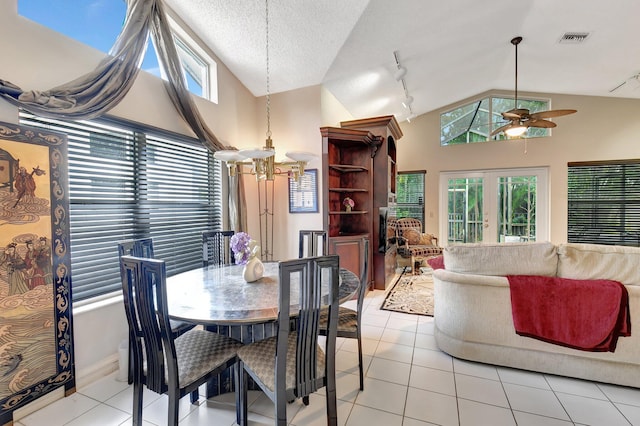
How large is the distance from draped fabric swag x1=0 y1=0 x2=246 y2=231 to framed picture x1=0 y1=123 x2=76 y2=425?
0.63ft

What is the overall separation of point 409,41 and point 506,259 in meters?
2.69

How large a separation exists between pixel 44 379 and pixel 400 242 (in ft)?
16.3

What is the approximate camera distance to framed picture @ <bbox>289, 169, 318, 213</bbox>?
417cm

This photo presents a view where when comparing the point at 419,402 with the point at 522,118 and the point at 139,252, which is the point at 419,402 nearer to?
the point at 139,252

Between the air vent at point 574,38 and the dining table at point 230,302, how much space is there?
13.7 feet

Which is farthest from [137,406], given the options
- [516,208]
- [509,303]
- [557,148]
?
[557,148]

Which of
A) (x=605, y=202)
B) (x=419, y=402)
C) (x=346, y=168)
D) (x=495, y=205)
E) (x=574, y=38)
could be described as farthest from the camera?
(x=495, y=205)

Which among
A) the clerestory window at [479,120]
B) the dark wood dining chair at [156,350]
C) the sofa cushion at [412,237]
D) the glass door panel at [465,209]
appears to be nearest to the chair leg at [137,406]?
the dark wood dining chair at [156,350]

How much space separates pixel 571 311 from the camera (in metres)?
2.10

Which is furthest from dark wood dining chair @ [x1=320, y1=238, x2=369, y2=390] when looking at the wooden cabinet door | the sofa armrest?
the wooden cabinet door

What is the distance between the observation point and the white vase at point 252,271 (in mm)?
2146

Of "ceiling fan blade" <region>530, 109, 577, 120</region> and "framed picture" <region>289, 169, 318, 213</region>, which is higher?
"ceiling fan blade" <region>530, 109, 577, 120</region>

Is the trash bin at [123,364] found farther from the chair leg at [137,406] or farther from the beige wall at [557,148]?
the beige wall at [557,148]

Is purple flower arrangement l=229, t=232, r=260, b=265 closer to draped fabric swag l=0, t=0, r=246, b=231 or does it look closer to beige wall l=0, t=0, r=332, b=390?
beige wall l=0, t=0, r=332, b=390
